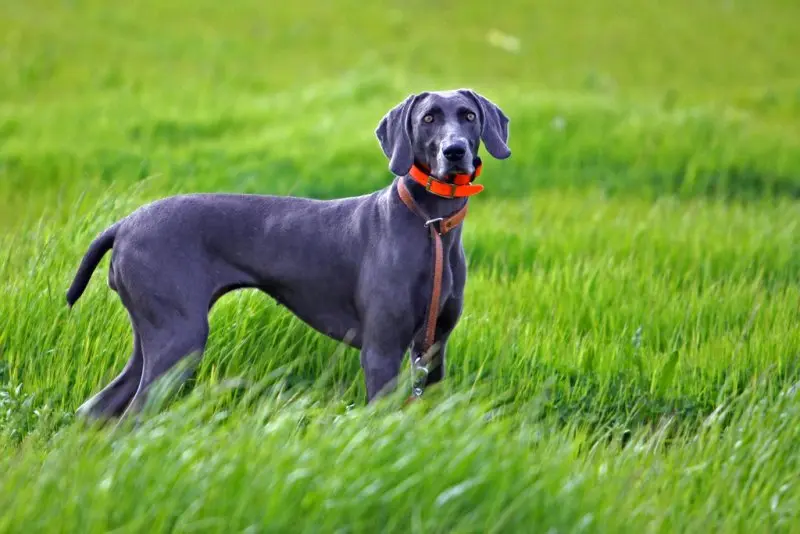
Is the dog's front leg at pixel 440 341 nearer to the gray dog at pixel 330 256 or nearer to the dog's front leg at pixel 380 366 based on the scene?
the gray dog at pixel 330 256

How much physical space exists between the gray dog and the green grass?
0.31m

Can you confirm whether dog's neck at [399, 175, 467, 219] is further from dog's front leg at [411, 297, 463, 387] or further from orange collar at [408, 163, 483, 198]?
dog's front leg at [411, 297, 463, 387]

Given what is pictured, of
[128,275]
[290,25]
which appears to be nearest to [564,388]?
[128,275]

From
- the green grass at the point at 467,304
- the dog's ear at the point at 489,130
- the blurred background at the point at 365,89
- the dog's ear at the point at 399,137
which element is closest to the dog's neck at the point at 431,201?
the dog's ear at the point at 399,137

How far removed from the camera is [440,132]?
432 cm

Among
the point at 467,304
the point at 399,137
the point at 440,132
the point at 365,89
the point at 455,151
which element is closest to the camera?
the point at 455,151

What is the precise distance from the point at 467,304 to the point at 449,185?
173cm

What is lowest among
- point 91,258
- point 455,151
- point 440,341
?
point 440,341

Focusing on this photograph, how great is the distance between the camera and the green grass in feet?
11.1

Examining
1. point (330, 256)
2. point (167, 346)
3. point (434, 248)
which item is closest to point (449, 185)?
point (434, 248)

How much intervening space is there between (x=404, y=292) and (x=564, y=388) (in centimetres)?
115

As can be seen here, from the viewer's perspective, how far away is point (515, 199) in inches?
391

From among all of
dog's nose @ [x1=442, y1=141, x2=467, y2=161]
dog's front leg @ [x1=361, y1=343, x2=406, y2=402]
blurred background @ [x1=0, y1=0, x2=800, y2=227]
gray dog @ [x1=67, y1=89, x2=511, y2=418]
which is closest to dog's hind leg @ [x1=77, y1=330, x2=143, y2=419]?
gray dog @ [x1=67, y1=89, x2=511, y2=418]

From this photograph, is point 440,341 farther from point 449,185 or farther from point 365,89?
point 365,89
